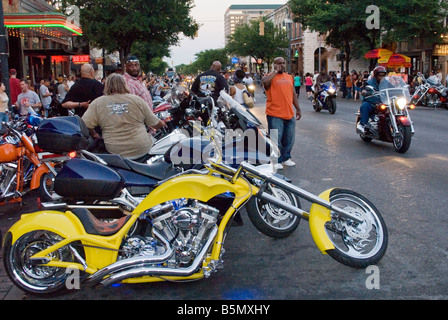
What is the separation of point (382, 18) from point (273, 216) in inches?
1170

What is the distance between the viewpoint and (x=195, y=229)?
386cm

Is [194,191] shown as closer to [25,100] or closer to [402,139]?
[402,139]

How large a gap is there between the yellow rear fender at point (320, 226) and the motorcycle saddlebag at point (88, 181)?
5.02ft

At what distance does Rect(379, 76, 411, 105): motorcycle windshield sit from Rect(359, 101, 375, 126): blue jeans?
0.59 meters

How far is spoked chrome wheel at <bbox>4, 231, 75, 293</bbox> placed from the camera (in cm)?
393

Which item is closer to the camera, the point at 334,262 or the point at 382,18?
the point at 334,262

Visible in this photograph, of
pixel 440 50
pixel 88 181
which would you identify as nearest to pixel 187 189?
pixel 88 181

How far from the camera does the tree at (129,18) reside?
31.8 metres

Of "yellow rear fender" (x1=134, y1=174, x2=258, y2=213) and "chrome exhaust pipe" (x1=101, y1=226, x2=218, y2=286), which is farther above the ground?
"yellow rear fender" (x1=134, y1=174, x2=258, y2=213)

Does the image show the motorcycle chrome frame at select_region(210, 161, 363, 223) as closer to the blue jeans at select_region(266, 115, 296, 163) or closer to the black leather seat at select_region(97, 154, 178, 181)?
the black leather seat at select_region(97, 154, 178, 181)

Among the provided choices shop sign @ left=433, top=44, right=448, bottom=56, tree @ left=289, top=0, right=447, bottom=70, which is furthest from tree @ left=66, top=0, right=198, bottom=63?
shop sign @ left=433, top=44, right=448, bottom=56

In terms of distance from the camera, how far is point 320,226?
4.07 meters
